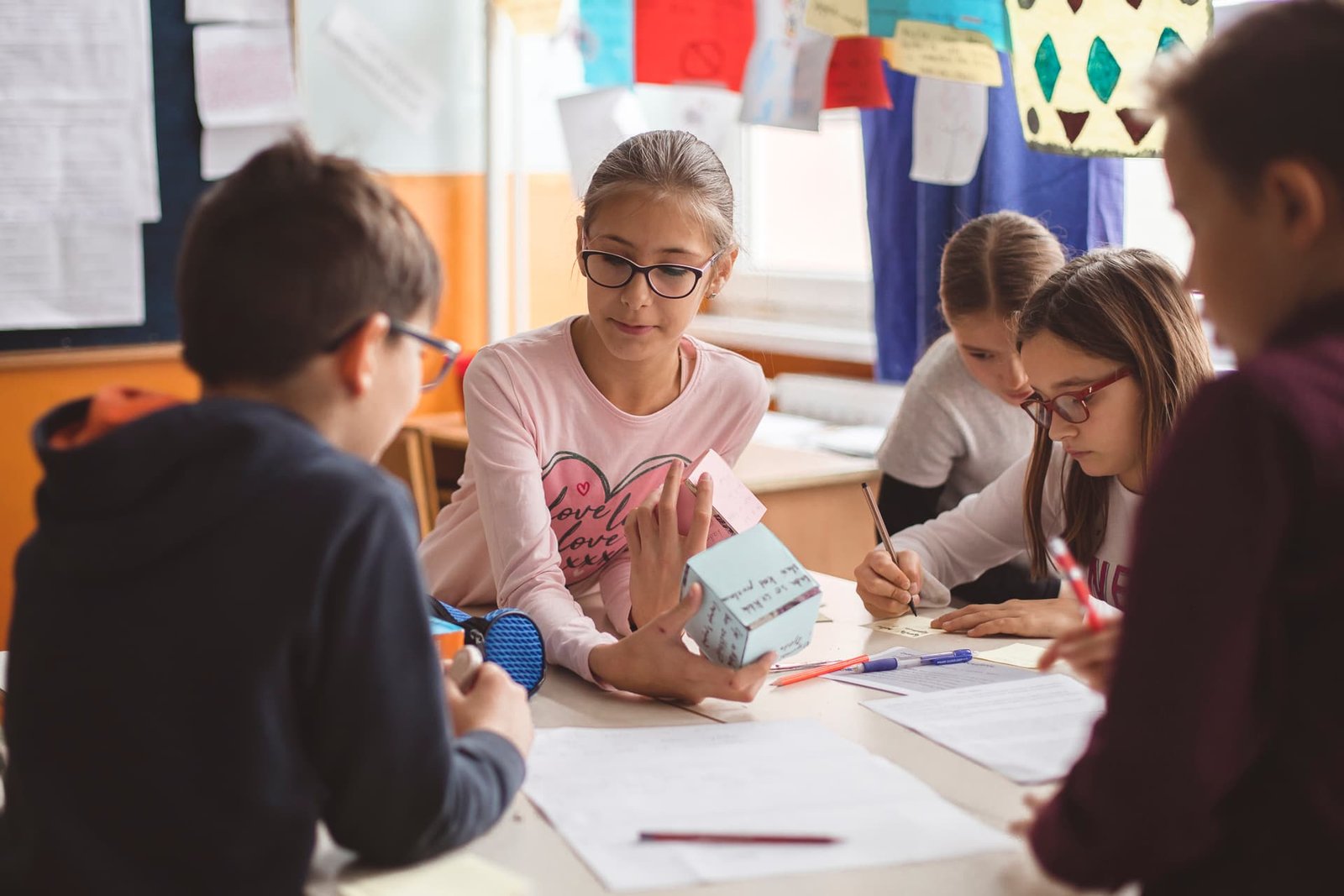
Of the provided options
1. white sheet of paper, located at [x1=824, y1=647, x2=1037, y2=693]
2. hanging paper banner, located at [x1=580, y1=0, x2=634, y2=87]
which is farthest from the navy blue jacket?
hanging paper banner, located at [x1=580, y1=0, x2=634, y2=87]

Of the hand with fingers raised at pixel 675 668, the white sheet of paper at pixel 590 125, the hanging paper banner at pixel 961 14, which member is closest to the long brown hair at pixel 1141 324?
the hand with fingers raised at pixel 675 668

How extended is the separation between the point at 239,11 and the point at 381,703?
2.75 m

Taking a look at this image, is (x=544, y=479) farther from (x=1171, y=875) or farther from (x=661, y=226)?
(x=1171, y=875)

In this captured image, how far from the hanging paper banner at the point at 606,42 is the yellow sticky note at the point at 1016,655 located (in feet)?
7.19

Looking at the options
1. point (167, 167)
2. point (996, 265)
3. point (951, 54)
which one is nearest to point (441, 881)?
point (996, 265)

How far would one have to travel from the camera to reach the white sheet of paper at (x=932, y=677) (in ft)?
4.45

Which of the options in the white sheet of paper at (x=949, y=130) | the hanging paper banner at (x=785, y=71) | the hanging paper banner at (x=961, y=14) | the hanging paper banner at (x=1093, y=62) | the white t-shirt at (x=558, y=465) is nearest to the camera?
the white t-shirt at (x=558, y=465)

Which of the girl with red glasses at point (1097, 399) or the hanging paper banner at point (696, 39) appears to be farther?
the hanging paper banner at point (696, 39)

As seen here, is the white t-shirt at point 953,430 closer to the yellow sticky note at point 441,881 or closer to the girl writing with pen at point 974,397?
the girl writing with pen at point 974,397

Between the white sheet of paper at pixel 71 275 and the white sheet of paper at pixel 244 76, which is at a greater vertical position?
the white sheet of paper at pixel 244 76

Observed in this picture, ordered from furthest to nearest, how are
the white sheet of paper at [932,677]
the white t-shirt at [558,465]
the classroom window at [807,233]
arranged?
the classroom window at [807,233]
the white t-shirt at [558,465]
the white sheet of paper at [932,677]

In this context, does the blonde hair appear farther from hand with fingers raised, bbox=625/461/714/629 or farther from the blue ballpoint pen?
the blue ballpoint pen

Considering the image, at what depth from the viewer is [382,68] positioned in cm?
344

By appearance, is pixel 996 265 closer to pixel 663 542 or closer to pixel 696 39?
pixel 663 542
